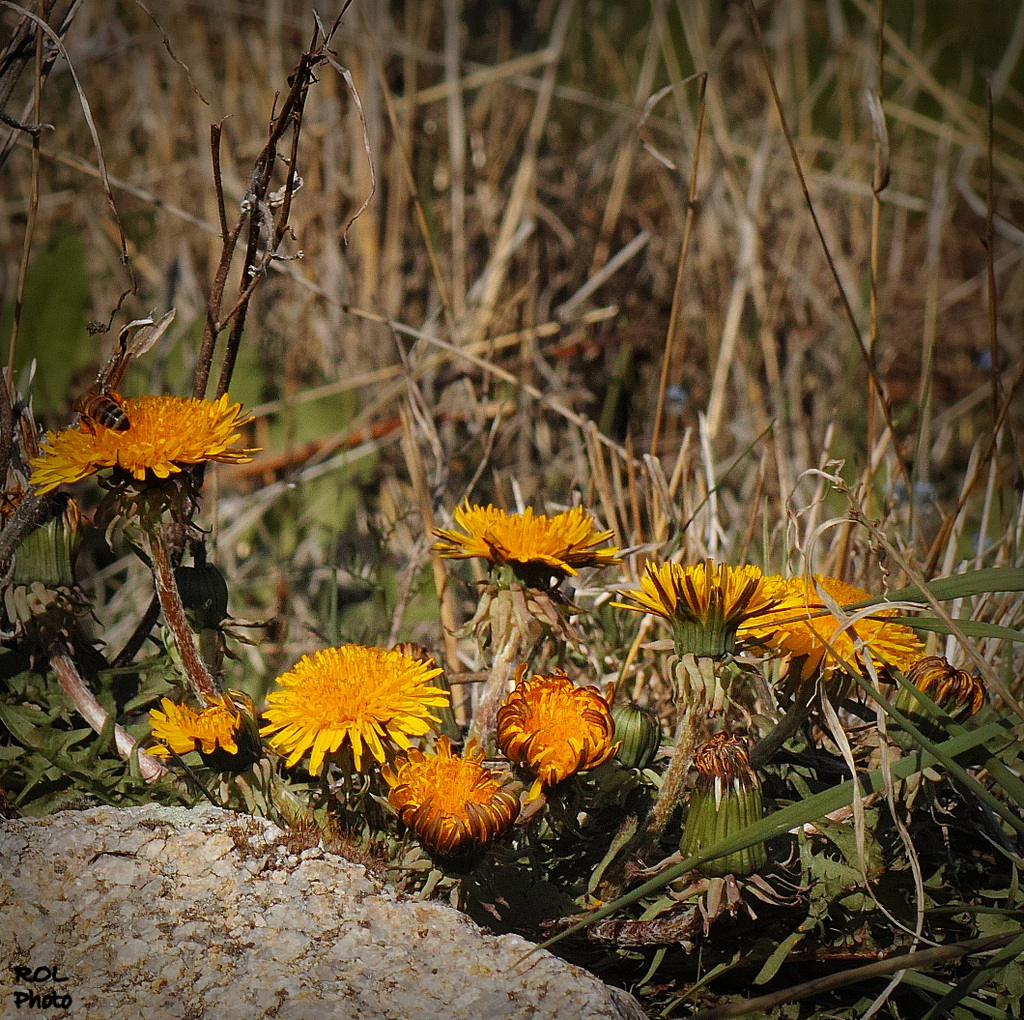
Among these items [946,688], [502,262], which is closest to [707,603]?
[946,688]

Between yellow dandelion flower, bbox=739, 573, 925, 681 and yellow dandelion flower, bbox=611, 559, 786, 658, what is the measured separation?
33 millimetres

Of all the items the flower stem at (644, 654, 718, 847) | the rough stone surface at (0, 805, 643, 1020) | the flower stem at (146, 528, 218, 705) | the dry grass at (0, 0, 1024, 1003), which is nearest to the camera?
the rough stone surface at (0, 805, 643, 1020)

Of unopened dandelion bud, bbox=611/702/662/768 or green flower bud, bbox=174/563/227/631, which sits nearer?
unopened dandelion bud, bbox=611/702/662/768

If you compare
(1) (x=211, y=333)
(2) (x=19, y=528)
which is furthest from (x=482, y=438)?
(2) (x=19, y=528)

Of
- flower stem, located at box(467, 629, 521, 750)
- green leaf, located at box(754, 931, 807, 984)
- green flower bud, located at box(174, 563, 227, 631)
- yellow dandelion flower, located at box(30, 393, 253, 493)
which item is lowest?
green leaf, located at box(754, 931, 807, 984)

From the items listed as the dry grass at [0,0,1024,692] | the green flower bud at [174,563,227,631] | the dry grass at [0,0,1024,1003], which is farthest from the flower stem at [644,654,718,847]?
the dry grass at [0,0,1024,692]

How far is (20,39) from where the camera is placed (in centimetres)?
137

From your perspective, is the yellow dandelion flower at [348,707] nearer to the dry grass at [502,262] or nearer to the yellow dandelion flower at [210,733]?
the yellow dandelion flower at [210,733]

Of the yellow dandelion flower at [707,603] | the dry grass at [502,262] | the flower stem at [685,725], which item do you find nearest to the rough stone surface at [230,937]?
the flower stem at [685,725]

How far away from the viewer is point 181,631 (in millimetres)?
1161

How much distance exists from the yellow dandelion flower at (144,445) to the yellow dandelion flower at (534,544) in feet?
0.83

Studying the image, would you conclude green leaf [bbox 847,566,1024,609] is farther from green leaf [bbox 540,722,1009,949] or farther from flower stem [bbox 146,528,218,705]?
flower stem [bbox 146,528,218,705]

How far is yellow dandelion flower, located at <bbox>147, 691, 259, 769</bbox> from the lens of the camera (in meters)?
1.05

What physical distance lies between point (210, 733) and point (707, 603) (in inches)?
20.2
